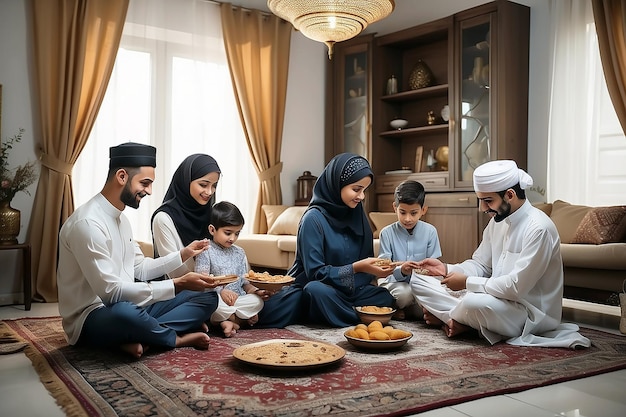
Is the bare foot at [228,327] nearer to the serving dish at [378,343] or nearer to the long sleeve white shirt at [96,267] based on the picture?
the long sleeve white shirt at [96,267]

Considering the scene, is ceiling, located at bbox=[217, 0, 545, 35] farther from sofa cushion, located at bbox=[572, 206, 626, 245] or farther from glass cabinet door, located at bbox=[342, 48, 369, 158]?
sofa cushion, located at bbox=[572, 206, 626, 245]

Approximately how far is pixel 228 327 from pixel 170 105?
3.30 meters

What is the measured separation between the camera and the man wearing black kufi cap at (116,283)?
2.54 m

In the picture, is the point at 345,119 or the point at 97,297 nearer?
the point at 97,297

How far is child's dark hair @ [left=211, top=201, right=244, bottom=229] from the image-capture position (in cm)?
329

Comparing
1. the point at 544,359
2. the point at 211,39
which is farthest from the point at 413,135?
the point at 544,359

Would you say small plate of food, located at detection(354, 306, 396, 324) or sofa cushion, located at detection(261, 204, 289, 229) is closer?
small plate of food, located at detection(354, 306, 396, 324)

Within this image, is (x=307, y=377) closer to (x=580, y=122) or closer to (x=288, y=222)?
(x=288, y=222)

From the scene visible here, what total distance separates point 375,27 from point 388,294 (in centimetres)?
424

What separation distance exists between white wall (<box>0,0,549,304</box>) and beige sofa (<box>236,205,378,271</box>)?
1.84 ft

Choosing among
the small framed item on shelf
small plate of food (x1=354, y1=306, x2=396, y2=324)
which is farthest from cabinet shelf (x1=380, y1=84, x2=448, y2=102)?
small plate of food (x1=354, y1=306, x2=396, y2=324)

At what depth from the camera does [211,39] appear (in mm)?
6094

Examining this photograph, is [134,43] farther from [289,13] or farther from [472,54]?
[472,54]

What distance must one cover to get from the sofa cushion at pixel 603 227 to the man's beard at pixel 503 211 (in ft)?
4.93
